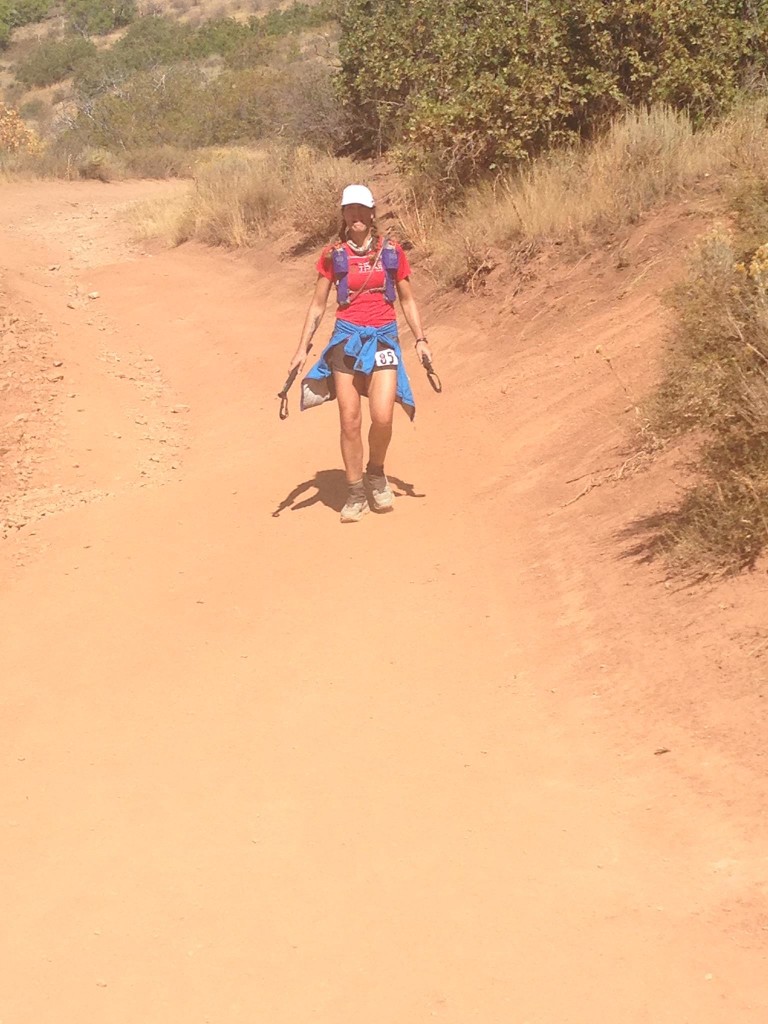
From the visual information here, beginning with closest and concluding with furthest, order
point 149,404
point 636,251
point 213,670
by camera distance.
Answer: point 213,670 < point 636,251 < point 149,404

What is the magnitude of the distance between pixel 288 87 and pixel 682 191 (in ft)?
45.1

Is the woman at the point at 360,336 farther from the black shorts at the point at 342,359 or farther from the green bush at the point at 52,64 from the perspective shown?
the green bush at the point at 52,64

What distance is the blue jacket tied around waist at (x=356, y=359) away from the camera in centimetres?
708

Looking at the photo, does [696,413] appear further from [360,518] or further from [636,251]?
[636,251]

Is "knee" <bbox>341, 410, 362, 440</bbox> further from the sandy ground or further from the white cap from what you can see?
the white cap

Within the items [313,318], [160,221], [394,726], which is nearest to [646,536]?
[394,726]

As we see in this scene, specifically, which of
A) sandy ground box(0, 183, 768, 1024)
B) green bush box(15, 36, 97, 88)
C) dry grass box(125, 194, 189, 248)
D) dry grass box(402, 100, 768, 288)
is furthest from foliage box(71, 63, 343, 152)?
sandy ground box(0, 183, 768, 1024)

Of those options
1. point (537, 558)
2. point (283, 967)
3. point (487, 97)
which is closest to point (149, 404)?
point (487, 97)

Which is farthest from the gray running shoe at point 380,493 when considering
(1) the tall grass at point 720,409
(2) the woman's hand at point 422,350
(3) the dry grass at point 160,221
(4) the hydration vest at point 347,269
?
(3) the dry grass at point 160,221

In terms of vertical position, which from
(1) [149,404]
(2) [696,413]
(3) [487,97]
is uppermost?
(3) [487,97]

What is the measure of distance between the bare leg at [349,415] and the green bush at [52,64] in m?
41.8

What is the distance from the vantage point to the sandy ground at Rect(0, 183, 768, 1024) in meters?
3.51

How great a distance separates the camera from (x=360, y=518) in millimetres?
7395

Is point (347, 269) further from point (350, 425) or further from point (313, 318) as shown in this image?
point (350, 425)
